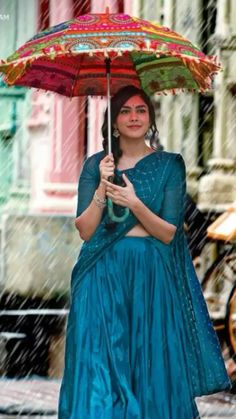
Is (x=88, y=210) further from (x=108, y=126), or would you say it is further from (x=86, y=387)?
(x=86, y=387)

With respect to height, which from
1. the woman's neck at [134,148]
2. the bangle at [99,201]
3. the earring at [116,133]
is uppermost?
the earring at [116,133]

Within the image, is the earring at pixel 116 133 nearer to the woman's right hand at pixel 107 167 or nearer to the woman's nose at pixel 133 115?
the woman's nose at pixel 133 115

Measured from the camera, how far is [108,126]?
218 inches

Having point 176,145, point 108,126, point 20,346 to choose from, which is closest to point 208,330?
point 108,126

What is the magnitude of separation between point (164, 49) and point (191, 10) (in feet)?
14.9

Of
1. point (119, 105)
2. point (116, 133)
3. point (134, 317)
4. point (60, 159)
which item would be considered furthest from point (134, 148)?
point (60, 159)

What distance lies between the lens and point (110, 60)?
5770mm

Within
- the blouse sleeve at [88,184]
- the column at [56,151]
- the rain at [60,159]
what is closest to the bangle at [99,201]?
the blouse sleeve at [88,184]

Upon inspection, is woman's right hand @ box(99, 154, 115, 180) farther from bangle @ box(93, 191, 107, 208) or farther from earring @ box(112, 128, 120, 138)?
earring @ box(112, 128, 120, 138)

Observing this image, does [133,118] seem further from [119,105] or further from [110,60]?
[110,60]

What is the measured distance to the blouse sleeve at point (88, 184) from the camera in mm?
5586

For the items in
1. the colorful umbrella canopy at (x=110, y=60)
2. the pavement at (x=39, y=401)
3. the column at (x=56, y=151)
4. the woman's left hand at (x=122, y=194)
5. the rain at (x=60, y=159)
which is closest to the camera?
the colorful umbrella canopy at (x=110, y=60)

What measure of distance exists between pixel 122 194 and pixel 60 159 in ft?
15.3

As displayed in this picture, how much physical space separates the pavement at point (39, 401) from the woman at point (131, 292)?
1.44 metres
